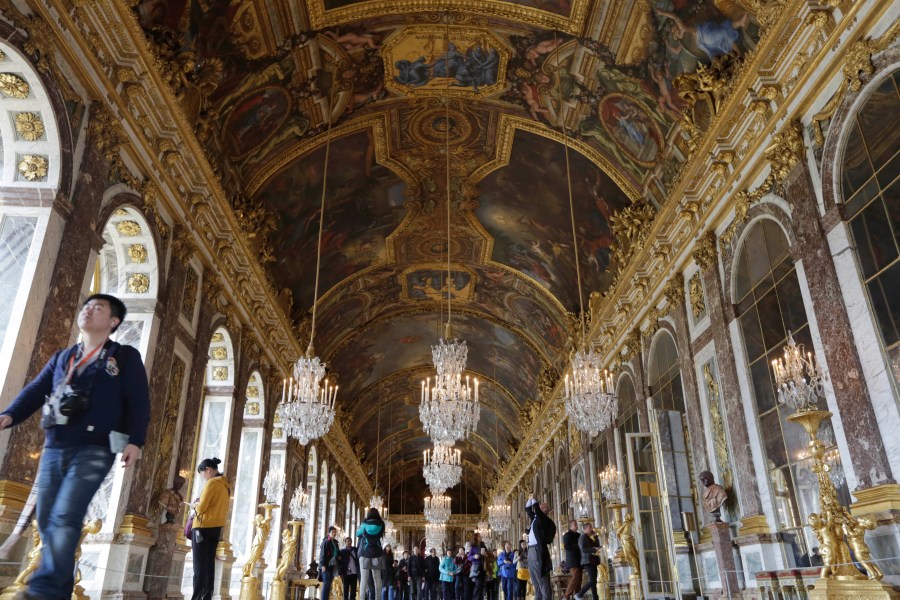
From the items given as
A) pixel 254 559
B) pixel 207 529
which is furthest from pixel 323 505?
pixel 207 529

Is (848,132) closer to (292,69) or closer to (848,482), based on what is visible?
(848,482)

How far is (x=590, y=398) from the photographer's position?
Result: 9305mm

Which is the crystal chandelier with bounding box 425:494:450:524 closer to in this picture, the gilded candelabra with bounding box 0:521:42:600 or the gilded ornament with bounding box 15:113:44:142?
the gilded candelabra with bounding box 0:521:42:600

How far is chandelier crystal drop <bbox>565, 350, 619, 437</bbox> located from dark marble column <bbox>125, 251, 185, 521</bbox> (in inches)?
232

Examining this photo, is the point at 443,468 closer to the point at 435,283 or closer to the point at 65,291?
the point at 435,283

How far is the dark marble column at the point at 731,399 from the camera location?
25.8ft

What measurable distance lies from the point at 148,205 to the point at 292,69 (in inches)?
151

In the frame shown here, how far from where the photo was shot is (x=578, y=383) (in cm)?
949

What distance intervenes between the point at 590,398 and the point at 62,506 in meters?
7.54

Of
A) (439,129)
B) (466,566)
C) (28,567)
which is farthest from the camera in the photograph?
(466,566)

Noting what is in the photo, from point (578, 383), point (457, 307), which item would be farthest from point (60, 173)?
point (457, 307)

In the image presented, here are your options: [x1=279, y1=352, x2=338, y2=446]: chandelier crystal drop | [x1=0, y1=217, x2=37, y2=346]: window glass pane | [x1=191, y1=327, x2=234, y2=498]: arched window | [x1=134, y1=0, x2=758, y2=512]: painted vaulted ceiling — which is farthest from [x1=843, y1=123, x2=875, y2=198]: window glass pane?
[x1=191, y1=327, x2=234, y2=498]: arched window

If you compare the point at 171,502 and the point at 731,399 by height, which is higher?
the point at 731,399

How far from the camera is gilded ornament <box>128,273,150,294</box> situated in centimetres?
876
